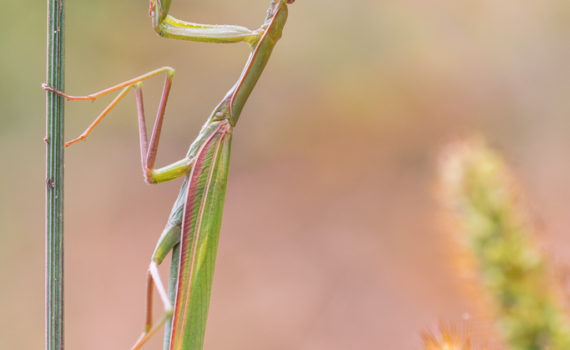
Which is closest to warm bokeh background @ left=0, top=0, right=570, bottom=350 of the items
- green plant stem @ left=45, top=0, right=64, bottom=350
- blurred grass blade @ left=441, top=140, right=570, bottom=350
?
blurred grass blade @ left=441, top=140, right=570, bottom=350

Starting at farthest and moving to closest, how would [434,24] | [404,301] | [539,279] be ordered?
1. [434,24]
2. [404,301]
3. [539,279]

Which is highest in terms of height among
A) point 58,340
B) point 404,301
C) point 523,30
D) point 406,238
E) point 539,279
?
point 523,30

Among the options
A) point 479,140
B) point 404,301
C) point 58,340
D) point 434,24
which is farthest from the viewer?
point 434,24

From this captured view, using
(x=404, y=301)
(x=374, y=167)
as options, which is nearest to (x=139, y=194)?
(x=374, y=167)

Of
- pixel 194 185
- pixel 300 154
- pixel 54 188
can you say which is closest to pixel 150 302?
pixel 194 185

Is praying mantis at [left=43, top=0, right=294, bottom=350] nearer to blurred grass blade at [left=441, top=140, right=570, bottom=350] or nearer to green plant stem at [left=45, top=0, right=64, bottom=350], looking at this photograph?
green plant stem at [left=45, top=0, right=64, bottom=350]

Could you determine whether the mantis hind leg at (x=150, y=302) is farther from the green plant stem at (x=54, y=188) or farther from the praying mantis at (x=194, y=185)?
the green plant stem at (x=54, y=188)

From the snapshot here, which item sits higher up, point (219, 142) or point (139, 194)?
point (139, 194)

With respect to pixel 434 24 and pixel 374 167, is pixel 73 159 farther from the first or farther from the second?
pixel 434 24
